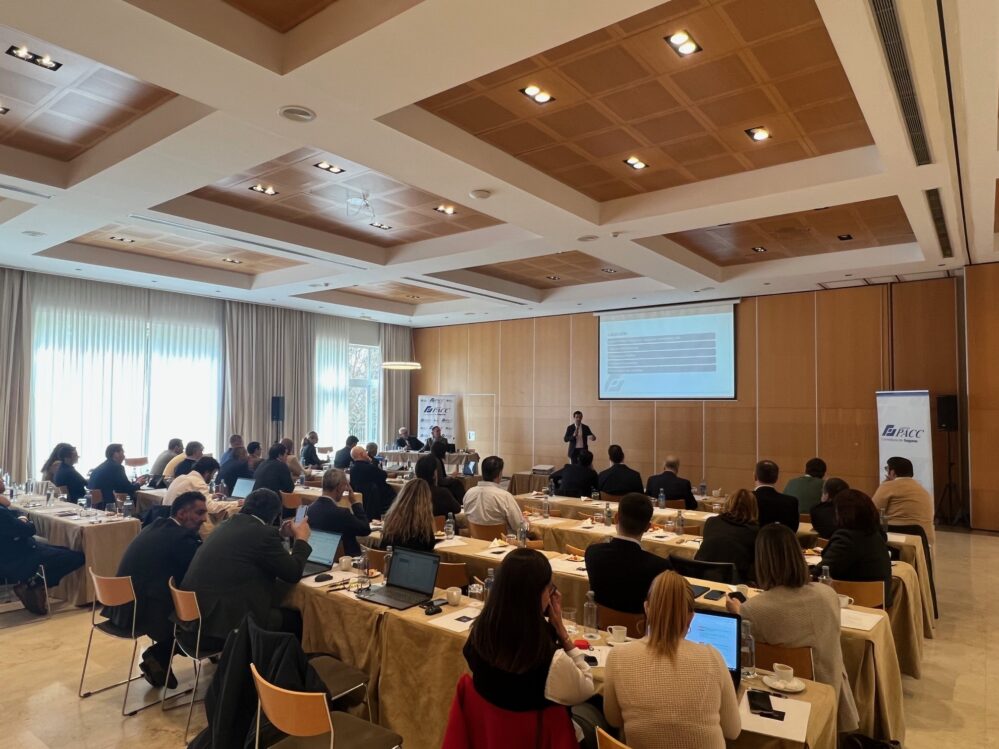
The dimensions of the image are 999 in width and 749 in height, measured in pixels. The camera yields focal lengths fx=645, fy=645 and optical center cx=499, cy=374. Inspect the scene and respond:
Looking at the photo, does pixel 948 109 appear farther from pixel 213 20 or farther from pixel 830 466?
pixel 830 466

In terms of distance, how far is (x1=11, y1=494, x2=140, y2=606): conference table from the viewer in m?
6.14

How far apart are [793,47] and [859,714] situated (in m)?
3.87

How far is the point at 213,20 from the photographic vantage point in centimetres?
361

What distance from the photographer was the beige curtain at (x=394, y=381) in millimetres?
16062

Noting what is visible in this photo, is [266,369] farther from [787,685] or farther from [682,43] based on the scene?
[787,685]

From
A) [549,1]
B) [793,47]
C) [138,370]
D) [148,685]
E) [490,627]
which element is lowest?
[148,685]

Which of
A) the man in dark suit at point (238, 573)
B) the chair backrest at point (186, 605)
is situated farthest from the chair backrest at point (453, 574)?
the chair backrest at point (186, 605)

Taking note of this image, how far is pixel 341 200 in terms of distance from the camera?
7.13 meters

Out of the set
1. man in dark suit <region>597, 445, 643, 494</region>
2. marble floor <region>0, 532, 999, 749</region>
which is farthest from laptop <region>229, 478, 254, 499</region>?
man in dark suit <region>597, 445, 643, 494</region>

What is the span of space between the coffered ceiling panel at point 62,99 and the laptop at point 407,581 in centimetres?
381

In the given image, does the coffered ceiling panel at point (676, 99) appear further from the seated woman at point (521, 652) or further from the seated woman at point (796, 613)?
the seated woman at point (521, 652)

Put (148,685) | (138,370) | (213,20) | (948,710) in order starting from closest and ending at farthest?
(213,20)
(948,710)
(148,685)
(138,370)

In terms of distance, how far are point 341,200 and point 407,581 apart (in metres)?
4.71

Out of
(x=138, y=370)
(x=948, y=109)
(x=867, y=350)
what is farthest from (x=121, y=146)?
(x=867, y=350)
